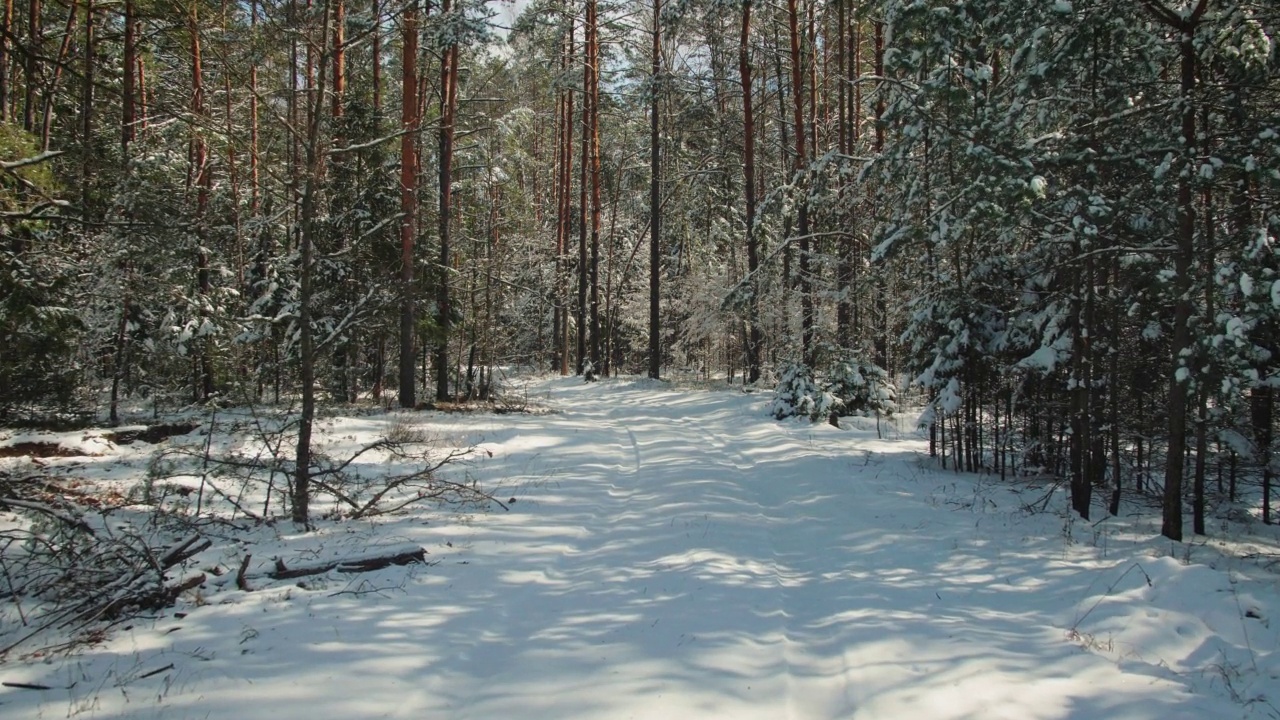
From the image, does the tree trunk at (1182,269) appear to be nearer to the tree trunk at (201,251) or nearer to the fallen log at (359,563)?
the fallen log at (359,563)

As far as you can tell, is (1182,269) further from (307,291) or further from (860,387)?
(860,387)

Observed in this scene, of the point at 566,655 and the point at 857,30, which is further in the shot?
the point at 857,30

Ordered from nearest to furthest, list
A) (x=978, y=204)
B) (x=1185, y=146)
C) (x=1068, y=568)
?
(x=1068, y=568) → (x=1185, y=146) → (x=978, y=204)

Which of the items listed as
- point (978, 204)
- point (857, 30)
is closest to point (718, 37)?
point (857, 30)

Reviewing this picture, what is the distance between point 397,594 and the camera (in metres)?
5.02

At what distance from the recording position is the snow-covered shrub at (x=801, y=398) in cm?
1391

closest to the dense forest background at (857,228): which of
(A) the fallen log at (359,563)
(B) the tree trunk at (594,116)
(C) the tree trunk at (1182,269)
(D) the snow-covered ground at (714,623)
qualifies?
(C) the tree trunk at (1182,269)

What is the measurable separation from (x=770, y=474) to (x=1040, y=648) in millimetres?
5417

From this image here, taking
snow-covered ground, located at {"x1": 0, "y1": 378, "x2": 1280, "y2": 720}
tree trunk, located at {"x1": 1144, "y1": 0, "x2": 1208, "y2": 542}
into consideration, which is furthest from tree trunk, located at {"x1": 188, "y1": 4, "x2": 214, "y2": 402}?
tree trunk, located at {"x1": 1144, "y1": 0, "x2": 1208, "y2": 542}

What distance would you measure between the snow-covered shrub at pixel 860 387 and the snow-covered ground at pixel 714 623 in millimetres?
6389

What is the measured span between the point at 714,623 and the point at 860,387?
432 inches

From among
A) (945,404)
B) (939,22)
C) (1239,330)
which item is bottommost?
(945,404)

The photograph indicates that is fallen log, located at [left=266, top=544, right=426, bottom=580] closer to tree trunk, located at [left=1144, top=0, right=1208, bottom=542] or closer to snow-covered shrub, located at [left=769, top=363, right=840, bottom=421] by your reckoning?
tree trunk, located at [left=1144, top=0, right=1208, bottom=542]

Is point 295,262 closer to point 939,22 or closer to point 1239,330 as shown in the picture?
point 939,22
